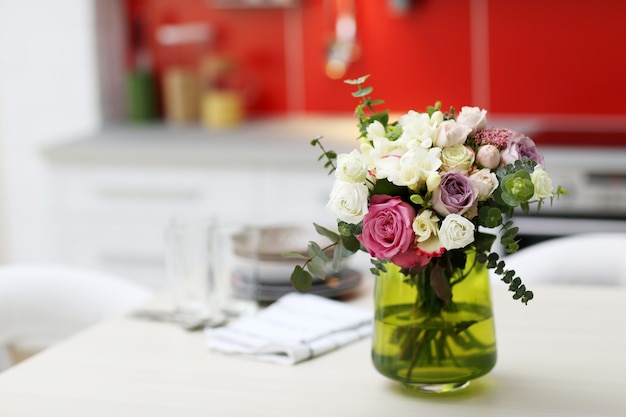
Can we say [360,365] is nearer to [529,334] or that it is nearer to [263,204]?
[529,334]

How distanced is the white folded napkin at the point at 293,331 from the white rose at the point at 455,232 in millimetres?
400

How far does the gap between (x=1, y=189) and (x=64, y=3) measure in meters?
0.84

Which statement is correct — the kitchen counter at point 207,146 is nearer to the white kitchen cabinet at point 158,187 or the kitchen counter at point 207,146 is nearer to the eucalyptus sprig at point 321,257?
the white kitchen cabinet at point 158,187

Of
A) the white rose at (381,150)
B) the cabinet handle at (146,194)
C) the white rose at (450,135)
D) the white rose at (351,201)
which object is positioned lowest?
the cabinet handle at (146,194)

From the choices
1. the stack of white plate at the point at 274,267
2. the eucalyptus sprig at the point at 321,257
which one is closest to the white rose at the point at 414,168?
the eucalyptus sprig at the point at 321,257

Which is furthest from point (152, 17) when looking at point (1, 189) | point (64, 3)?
point (1, 189)

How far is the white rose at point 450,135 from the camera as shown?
4.54ft

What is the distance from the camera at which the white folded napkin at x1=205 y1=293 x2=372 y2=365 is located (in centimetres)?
166

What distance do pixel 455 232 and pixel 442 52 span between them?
103 inches

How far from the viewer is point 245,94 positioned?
409 cm

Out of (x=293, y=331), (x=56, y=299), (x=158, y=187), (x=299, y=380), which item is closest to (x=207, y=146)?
(x=158, y=187)

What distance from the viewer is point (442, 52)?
386 cm

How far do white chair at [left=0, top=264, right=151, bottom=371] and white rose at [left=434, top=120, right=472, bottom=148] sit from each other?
0.88 m

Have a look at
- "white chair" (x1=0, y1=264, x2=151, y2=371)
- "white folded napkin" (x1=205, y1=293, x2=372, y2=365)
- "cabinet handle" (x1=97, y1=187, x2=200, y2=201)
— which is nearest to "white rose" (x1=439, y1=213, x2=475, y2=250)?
"white folded napkin" (x1=205, y1=293, x2=372, y2=365)
